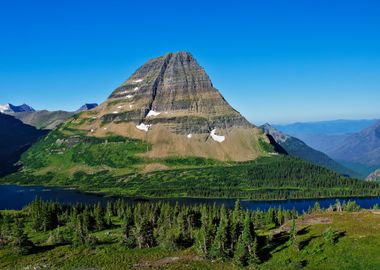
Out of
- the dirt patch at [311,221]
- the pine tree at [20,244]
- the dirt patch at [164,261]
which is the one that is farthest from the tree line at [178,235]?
the dirt patch at [311,221]

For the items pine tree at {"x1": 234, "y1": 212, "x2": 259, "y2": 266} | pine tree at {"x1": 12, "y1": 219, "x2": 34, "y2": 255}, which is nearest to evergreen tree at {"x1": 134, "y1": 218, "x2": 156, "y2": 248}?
pine tree at {"x1": 12, "y1": 219, "x2": 34, "y2": 255}

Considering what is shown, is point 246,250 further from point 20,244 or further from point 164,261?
point 20,244

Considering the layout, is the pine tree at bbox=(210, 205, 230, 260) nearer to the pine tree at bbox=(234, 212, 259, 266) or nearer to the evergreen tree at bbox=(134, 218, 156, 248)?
the pine tree at bbox=(234, 212, 259, 266)

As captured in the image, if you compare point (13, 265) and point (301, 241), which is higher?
point (301, 241)

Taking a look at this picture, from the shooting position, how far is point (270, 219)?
195250 mm

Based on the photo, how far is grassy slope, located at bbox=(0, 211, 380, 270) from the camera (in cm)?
9119

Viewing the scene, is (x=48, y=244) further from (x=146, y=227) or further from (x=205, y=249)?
(x=205, y=249)

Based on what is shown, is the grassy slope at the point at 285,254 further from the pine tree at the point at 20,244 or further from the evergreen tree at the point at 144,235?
the evergreen tree at the point at 144,235

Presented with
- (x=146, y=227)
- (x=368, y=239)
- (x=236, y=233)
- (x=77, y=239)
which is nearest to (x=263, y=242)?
(x=236, y=233)

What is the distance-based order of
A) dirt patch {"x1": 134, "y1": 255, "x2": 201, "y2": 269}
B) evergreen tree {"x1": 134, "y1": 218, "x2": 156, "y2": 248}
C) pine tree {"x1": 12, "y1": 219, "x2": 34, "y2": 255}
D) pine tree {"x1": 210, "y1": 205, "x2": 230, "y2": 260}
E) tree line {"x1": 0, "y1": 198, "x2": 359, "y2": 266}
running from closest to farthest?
tree line {"x1": 0, "y1": 198, "x2": 359, "y2": 266}
dirt patch {"x1": 134, "y1": 255, "x2": 201, "y2": 269}
pine tree {"x1": 210, "y1": 205, "x2": 230, "y2": 260}
evergreen tree {"x1": 134, "y1": 218, "x2": 156, "y2": 248}
pine tree {"x1": 12, "y1": 219, "x2": 34, "y2": 255}

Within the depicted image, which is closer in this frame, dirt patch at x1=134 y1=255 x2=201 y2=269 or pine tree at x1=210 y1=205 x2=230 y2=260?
dirt patch at x1=134 y1=255 x2=201 y2=269

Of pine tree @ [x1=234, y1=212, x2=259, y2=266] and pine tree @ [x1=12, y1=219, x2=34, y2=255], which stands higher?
pine tree @ [x1=234, y1=212, x2=259, y2=266]

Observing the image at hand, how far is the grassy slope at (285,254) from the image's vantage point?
91188 mm

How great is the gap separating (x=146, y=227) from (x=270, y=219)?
282 ft
